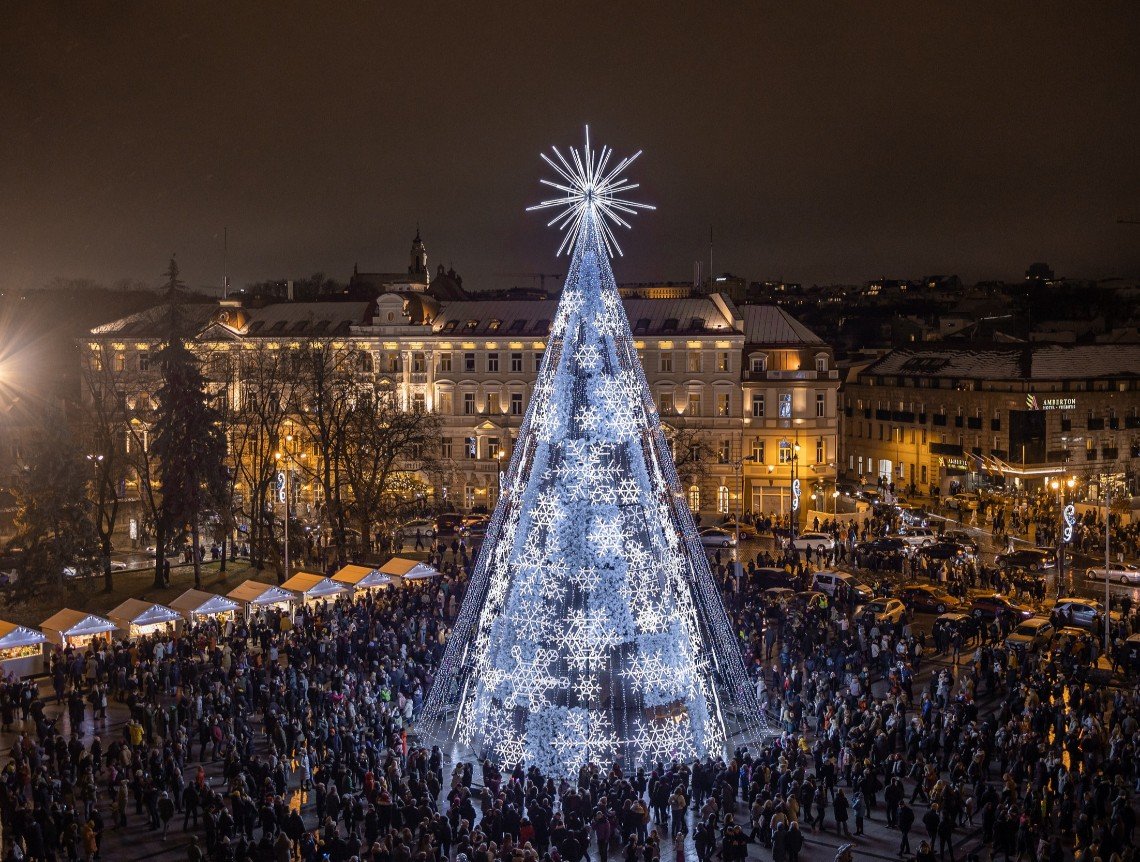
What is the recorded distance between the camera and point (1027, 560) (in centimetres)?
4638

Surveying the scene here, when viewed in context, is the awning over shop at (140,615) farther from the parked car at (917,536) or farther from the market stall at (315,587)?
the parked car at (917,536)

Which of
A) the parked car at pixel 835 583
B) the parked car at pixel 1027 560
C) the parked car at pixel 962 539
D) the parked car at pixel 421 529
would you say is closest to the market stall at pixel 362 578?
the parked car at pixel 421 529

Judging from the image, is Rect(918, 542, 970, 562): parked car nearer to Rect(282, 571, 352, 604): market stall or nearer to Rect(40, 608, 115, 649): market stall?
Rect(282, 571, 352, 604): market stall

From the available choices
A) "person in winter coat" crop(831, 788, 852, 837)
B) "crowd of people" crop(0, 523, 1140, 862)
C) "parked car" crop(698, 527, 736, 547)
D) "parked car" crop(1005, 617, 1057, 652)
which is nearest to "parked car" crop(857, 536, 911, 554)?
"parked car" crop(698, 527, 736, 547)

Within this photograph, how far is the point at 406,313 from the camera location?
227ft

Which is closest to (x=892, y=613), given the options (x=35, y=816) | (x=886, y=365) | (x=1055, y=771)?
(x=1055, y=771)

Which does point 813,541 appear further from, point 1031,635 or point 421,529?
point 421,529

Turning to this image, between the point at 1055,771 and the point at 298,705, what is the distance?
16207 millimetres

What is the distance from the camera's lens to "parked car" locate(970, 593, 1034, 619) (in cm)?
3684

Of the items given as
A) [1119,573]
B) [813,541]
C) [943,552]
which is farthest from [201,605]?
[1119,573]

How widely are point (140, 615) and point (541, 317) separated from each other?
36.7 metres

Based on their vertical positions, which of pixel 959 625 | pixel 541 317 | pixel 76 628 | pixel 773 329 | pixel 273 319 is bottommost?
pixel 959 625

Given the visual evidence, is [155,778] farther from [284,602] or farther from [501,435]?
[501,435]

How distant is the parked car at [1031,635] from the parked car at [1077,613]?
145 cm
